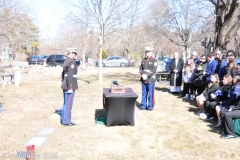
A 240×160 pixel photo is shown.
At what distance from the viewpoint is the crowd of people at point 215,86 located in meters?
5.43

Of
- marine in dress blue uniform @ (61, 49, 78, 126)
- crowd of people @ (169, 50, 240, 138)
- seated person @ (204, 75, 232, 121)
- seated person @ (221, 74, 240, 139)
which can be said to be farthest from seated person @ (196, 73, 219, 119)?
marine in dress blue uniform @ (61, 49, 78, 126)

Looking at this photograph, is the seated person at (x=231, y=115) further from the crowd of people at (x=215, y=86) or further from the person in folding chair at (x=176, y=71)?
the person in folding chair at (x=176, y=71)

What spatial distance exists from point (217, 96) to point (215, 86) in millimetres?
402

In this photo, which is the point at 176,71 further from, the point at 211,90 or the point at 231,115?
the point at 231,115

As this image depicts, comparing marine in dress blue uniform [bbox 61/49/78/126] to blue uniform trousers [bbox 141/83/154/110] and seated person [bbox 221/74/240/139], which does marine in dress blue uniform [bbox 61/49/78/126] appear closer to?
blue uniform trousers [bbox 141/83/154/110]

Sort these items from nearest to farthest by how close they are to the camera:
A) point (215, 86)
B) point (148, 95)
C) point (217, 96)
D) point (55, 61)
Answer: point (217, 96) → point (215, 86) → point (148, 95) → point (55, 61)

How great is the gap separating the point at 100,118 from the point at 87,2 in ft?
30.4

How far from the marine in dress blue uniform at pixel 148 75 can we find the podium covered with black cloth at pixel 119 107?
1.47 m

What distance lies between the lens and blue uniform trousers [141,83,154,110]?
7352 millimetres

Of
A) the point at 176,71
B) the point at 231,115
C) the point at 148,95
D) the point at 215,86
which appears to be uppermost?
the point at 176,71

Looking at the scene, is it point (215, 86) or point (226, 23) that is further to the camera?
point (226, 23)

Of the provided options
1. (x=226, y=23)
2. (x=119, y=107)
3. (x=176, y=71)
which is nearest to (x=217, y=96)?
(x=119, y=107)

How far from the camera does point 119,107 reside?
19.0ft

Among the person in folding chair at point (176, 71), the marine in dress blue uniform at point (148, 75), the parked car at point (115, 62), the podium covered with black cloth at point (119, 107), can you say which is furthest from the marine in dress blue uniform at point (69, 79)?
the parked car at point (115, 62)
